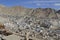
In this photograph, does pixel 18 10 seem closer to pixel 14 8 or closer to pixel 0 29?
pixel 14 8

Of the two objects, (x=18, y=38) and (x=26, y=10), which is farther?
(x=26, y=10)

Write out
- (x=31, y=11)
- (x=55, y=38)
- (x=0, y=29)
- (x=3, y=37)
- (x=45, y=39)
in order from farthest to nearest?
(x=31, y=11) → (x=55, y=38) → (x=45, y=39) → (x=0, y=29) → (x=3, y=37)

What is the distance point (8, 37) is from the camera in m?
7.64

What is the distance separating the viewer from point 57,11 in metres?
48.6

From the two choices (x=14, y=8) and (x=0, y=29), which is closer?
(x=0, y=29)

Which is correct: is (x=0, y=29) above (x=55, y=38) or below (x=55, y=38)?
above

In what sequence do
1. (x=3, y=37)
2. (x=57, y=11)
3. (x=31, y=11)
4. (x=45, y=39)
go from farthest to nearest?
(x=31, y=11) → (x=57, y=11) → (x=45, y=39) → (x=3, y=37)

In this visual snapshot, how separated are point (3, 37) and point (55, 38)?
3901 mm

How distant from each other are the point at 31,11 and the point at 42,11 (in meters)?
2.87

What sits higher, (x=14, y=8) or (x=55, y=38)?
(x=14, y=8)

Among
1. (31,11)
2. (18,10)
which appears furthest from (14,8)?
(31,11)

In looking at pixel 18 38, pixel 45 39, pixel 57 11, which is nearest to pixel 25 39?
pixel 18 38

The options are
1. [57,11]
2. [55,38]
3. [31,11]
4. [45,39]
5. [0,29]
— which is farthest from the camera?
[31,11]

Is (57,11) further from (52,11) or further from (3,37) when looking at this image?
(3,37)
